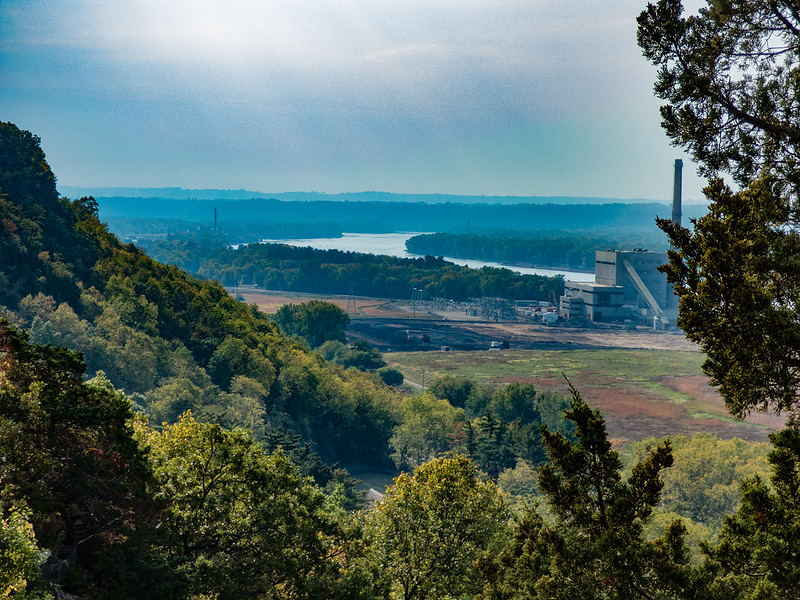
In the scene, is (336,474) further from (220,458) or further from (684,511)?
(220,458)

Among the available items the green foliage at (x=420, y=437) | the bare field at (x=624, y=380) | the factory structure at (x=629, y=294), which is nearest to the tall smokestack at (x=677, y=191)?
the factory structure at (x=629, y=294)

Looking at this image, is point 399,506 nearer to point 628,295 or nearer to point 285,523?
point 285,523

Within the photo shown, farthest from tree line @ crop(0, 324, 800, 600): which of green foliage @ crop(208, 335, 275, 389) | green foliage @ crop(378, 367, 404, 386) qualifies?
green foliage @ crop(378, 367, 404, 386)

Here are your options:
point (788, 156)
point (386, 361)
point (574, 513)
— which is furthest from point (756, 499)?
point (386, 361)

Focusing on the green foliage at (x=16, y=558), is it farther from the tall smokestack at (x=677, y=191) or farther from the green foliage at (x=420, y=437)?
the tall smokestack at (x=677, y=191)

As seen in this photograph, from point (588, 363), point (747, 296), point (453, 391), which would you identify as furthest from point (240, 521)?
point (588, 363)

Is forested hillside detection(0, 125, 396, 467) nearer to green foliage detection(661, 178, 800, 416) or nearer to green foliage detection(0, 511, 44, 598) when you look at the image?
green foliage detection(0, 511, 44, 598)
